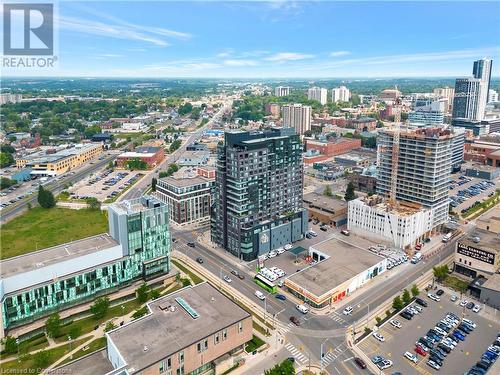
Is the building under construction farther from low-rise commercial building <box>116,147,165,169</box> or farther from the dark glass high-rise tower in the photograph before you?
low-rise commercial building <box>116,147,165,169</box>

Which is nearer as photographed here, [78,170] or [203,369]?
[203,369]

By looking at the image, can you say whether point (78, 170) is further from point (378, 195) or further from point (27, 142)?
point (378, 195)

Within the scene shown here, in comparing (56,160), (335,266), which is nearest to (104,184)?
(56,160)

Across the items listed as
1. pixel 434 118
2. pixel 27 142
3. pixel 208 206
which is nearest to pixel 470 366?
pixel 208 206

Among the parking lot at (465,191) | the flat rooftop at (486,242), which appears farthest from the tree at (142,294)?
the parking lot at (465,191)

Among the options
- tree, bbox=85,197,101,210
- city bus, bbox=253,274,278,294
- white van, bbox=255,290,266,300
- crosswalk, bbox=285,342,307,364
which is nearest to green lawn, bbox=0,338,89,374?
white van, bbox=255,290,266,300

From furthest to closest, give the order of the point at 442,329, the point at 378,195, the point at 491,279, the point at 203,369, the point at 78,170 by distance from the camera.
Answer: the point at 78,170, the point at 378,195, the point at 491,279, the point at 442,329, the point at 203,369
